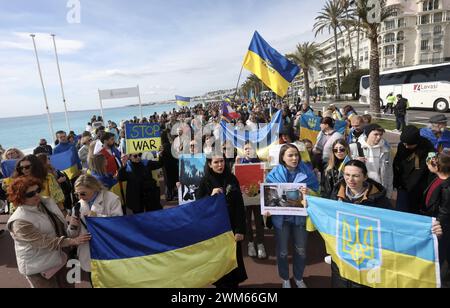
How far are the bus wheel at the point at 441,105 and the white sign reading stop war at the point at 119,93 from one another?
77.0ft

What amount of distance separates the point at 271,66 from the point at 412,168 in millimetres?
4904

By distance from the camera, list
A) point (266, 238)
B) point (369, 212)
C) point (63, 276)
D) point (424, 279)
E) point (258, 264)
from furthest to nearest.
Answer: point (266, 238)
point (258, 264)
point (63, 276)
point (369, 212)
point (424, 279)

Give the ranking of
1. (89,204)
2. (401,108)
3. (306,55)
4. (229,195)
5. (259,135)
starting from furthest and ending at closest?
(306,55)
(401,108)
(259,135)
(229,195)
(89,204)

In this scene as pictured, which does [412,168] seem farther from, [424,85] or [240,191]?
[424,85]

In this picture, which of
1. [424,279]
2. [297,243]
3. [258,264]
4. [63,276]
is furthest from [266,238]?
[63,276]

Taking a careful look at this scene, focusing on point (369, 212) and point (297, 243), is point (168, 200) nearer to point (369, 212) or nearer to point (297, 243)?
point (297, 243)

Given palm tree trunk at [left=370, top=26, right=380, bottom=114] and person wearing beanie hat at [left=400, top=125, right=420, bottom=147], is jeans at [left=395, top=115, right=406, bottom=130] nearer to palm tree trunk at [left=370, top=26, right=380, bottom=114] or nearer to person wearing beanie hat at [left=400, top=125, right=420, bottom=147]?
palm tree trunk at [left=370, top=26, right=380, bottom=114]

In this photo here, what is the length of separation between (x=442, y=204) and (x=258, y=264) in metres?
2.55

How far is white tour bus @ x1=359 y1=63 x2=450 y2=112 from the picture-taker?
72.0 feet

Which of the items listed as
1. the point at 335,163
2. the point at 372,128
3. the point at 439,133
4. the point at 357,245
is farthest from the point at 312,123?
the point at 357,245

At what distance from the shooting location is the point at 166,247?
2.95 metres

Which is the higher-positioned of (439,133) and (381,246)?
(439,133)

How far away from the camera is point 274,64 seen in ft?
26.1

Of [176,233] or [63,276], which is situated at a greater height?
[176,233]
